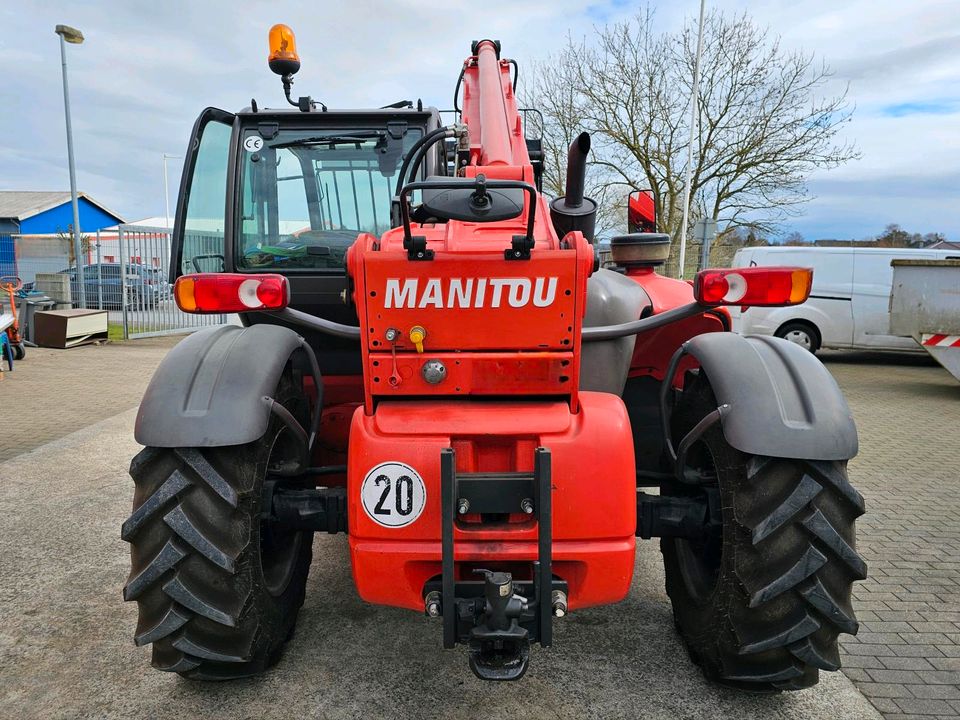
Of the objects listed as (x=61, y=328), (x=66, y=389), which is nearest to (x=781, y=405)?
(x=66, y=389)

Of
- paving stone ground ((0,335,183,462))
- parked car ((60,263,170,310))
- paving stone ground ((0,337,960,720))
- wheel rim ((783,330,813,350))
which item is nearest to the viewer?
paving stone ground ((0,337,960,720))

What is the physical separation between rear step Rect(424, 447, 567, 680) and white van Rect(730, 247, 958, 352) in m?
9.85

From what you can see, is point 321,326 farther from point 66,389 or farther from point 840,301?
point 840,301

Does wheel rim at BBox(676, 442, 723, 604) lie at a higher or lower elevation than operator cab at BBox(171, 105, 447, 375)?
lower

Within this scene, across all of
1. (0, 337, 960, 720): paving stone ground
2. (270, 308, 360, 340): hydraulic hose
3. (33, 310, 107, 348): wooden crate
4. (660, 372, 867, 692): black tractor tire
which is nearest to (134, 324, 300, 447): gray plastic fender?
(270, 308, 360, 340): hydraulic hose

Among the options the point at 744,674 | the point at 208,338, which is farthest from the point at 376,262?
the point at 744,674

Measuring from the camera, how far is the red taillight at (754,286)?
2322 millimetres

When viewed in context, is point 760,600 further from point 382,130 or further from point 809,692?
point 382,130

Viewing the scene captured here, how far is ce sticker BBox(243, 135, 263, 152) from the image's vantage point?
3898mm

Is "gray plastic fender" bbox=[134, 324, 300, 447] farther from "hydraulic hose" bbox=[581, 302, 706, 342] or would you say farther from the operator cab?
the operator cab

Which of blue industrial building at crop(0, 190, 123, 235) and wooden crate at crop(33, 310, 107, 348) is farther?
blue industrial building at crop(0, 190, 123, 235)

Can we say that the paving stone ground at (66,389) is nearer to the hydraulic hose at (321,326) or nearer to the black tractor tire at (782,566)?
the hydraulic hose at (321,326)

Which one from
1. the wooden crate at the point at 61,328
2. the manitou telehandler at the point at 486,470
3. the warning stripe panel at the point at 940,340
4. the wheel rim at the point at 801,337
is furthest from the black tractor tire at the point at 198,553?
the wooden crate at the point at 61,328

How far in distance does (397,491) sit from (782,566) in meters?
1.25
